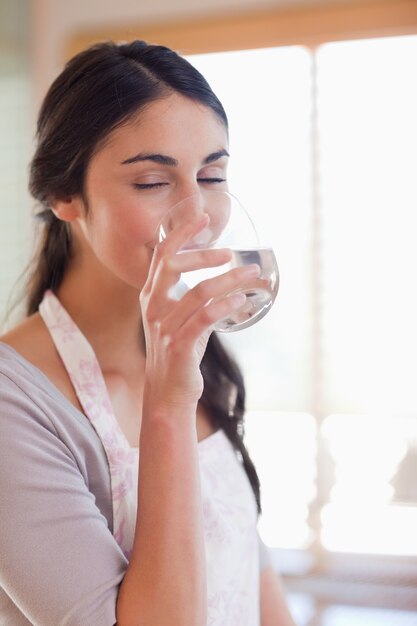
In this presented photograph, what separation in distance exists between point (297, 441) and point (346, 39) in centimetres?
174

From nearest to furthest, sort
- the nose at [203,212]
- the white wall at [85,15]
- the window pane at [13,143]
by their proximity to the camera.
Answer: the nose at [203,212] < the white wall at [85,15] < the window pane at [13,143]

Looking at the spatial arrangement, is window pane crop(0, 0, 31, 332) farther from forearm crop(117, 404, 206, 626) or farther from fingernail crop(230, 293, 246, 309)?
fingernail crop(230, 293, 246, 309)

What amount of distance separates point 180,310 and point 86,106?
0.42m

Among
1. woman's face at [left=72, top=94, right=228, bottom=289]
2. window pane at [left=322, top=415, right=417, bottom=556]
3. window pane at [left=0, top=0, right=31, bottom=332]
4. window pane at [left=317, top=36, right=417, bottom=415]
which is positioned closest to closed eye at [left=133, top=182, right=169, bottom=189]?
woman's face at [left=72, top=94, right=228, bottom=289]

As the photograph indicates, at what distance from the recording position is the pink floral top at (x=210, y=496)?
1.03m

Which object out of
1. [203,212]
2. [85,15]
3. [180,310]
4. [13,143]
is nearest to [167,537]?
[180,310]

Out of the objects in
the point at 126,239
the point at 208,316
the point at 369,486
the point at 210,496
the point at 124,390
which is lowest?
the point at 369,486

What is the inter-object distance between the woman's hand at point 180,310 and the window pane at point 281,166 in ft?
8.02

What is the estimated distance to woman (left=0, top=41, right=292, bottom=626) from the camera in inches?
33.0

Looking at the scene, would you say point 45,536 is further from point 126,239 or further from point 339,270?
point 339,270

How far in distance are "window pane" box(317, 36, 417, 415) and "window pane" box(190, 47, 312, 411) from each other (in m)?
0.08

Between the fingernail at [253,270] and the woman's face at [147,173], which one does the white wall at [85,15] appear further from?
the fingernail at [253,270]

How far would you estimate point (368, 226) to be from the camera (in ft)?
10.8

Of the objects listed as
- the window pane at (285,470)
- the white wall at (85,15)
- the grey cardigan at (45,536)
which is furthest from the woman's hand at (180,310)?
→ the white wall at (85,15)
